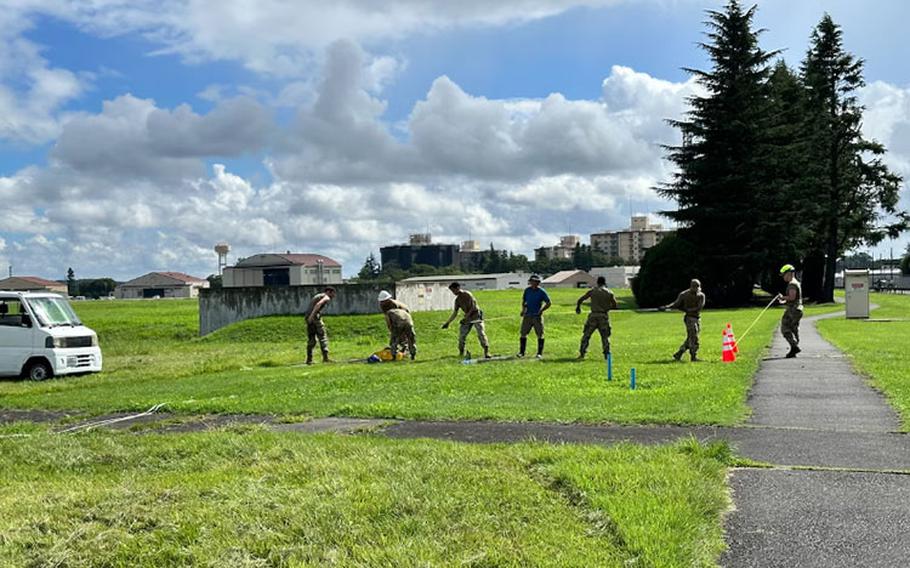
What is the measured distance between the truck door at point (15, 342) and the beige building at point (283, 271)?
101 ft

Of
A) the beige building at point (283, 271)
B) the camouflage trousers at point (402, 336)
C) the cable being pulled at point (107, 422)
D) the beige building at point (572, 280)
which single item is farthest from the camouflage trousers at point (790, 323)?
the beige building at point (572, 280)

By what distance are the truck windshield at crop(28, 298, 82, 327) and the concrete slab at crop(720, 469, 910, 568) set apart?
18.8 metres

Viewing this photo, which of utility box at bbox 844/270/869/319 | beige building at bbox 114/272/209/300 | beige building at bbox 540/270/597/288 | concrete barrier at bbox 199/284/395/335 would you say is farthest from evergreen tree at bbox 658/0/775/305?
beige building at bbox 114/272/209/300

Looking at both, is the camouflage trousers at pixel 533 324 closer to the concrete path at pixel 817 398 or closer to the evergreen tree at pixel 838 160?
the concrete path at pixel 817 398

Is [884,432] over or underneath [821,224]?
underneath

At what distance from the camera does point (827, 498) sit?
6594 mm

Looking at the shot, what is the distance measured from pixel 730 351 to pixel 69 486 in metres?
14.8

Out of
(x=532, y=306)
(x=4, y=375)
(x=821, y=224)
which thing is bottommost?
(x=4, y=375)

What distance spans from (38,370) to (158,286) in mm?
151372

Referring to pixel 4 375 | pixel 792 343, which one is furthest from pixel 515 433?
pixel 4 375

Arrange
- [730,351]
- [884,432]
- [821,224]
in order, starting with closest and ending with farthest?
[884,432], [730,351], [821,224]

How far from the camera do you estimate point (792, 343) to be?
19484mm

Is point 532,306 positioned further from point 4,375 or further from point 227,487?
point 227,487

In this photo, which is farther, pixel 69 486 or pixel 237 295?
pixel 237 295
